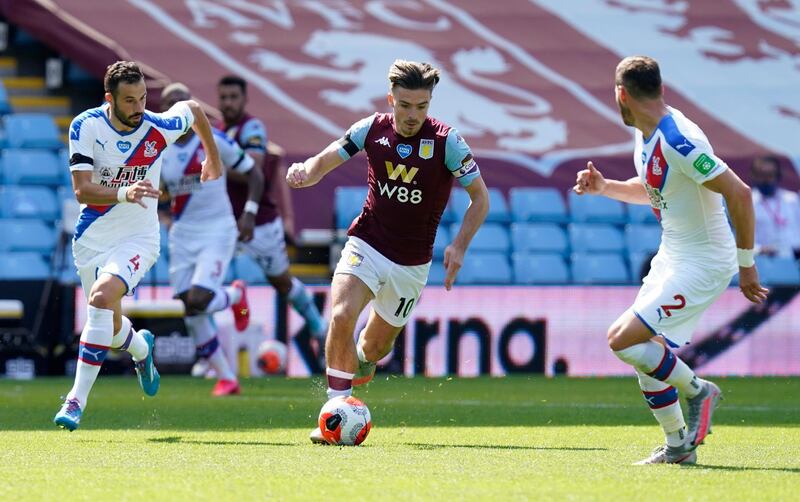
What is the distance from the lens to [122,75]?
8.21 m

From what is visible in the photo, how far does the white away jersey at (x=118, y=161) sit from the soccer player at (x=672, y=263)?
10.2ft

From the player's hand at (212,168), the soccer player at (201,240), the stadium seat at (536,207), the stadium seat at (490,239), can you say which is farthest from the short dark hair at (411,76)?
the stadium seat at (536,207)

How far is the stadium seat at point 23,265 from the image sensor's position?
15397 millimetres

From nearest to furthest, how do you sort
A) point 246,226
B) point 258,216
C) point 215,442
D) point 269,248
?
point 215,442 → point 246,226 → point 269,248 → point 258,216

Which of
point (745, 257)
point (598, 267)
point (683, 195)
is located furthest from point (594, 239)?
point (745, 257)

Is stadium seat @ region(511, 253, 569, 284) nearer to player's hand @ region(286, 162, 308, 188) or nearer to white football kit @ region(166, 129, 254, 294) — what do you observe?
white football kit @ region(166, 129, 254, 294)

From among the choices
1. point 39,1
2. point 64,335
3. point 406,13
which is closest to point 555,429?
point 64,335

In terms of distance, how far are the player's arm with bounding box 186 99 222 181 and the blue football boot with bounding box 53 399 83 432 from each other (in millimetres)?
1835

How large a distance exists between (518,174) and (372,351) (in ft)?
35.4

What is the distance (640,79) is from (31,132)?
38.2 feet

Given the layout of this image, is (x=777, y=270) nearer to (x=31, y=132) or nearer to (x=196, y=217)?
(x=196, y=217)

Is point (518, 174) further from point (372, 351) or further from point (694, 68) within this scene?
point (372, 351)

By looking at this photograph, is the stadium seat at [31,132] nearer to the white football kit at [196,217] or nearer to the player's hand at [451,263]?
the white football kit at [196,217]

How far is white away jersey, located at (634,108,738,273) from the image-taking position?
21.6 feet
